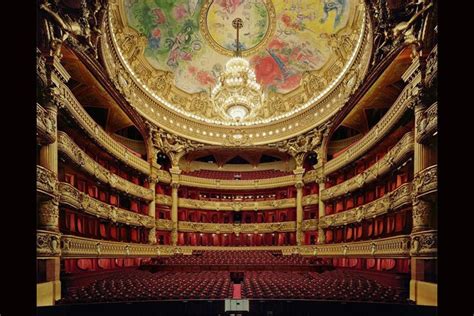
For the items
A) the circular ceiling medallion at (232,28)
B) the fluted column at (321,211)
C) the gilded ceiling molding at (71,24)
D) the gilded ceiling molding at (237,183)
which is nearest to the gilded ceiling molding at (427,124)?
the gilded ceiling molding at (71,24)

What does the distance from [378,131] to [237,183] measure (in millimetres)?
10313

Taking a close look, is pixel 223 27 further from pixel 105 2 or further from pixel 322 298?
pixel 322 298

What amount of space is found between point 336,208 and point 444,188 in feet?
43.1

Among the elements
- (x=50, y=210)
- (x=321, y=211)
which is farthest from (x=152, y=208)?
(x=50, y=210)

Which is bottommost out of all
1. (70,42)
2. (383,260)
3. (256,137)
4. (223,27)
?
(383,260)

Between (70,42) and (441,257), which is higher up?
(70,42)

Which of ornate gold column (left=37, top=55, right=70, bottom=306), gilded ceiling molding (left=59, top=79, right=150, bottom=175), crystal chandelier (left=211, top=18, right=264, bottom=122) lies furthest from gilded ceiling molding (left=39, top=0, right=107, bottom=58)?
crystal chandelier (left=211, top=18, right=264, bottom=122)

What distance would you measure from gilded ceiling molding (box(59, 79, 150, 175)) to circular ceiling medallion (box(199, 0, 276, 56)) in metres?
6.77

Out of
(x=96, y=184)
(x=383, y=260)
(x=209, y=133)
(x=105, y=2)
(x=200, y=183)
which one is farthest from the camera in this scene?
(x=200, y=183)

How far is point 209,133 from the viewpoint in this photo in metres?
18.3

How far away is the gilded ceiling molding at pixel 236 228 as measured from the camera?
18578 mm

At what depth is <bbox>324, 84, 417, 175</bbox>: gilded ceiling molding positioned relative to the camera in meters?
8.14

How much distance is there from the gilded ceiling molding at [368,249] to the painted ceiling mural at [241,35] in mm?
8329

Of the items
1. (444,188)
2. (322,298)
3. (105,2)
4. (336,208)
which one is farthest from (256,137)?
(444,188)
